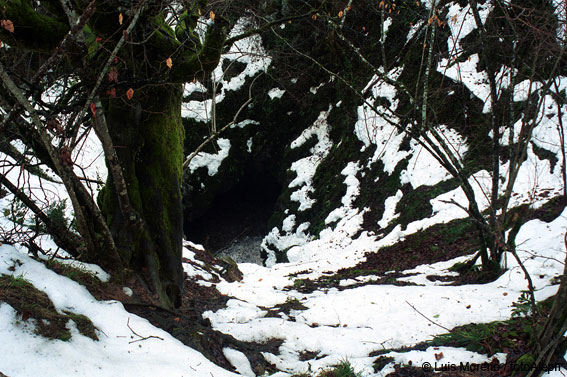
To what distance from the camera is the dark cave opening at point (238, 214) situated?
569 inches

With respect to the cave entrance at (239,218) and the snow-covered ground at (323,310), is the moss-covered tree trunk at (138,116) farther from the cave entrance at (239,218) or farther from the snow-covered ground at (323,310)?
the cave entrance at (239,218)

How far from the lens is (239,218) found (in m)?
15.1

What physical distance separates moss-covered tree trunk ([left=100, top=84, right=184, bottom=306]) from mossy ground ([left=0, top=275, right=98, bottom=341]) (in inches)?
47.7

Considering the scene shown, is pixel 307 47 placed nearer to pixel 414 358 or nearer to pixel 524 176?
pixel 524 176

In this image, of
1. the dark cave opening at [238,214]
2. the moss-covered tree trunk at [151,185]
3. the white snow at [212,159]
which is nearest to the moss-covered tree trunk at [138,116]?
the moss-covered tree trunk at [151,185]

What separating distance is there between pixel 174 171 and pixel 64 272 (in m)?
1.80

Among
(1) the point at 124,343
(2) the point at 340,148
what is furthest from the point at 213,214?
(1) the point at 124,343

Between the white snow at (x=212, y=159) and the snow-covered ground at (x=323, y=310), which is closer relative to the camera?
the snow-covered ground at (x=323, y=310)

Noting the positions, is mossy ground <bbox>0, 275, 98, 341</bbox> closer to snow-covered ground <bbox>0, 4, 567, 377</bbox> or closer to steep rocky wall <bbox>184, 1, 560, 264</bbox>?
snow-covered ground <bbox>0, 4, 567, 377</bbox>

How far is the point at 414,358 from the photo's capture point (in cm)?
300

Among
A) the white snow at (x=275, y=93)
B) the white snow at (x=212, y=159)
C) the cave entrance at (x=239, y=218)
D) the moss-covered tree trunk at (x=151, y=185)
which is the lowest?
the moss-covered tree trunk at (x=151, y=185)

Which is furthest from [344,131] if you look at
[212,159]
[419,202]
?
[212,159]

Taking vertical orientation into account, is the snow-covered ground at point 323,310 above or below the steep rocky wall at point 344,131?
below

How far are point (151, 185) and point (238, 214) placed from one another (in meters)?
10.9
